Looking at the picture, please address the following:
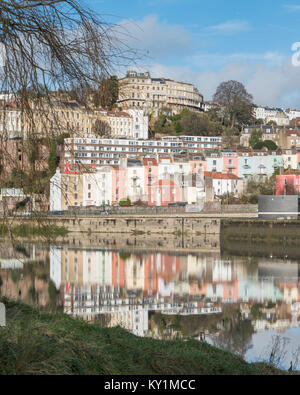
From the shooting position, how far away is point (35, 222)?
24.0 feet

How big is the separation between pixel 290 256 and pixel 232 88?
84.6 m

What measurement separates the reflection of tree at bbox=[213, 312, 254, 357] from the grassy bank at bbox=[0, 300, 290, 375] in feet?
13.5

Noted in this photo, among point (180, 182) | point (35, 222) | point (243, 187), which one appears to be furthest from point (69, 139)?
point (243, 187)

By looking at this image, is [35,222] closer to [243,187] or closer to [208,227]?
[208,227]

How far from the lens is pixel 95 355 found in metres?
7.12

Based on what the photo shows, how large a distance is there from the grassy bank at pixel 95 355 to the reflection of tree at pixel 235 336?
412 centimetres

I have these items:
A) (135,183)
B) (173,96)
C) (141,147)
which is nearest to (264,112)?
(173,96)

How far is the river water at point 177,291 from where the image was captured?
15734 millimetres

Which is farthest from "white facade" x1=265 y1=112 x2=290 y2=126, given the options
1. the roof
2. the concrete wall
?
the concrete wall

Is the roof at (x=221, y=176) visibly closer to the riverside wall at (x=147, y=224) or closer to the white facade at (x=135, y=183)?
the white facade at (x=135, y=183)

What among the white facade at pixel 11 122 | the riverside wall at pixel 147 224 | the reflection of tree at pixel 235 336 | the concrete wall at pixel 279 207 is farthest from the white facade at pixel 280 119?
the white facade at pixel 11 122

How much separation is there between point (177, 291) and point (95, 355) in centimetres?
1904

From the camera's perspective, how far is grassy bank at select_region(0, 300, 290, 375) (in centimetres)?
620
